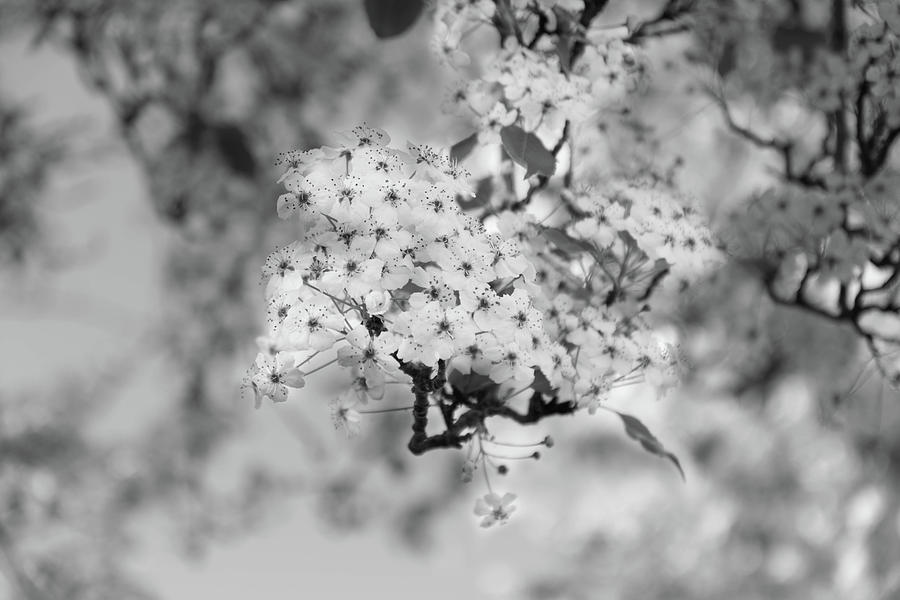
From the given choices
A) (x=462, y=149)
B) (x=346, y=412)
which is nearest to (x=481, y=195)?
(x=462, y=149)

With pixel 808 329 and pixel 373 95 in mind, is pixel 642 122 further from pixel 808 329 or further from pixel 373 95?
pixel 373 95

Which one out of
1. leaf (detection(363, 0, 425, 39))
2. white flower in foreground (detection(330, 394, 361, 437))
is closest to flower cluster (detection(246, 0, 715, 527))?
white flower in foreground (detection(330, 394, 361, 437))

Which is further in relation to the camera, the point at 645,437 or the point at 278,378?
the point at 645,437

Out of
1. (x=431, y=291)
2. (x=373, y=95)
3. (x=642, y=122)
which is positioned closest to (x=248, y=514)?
(x=373, y=95)

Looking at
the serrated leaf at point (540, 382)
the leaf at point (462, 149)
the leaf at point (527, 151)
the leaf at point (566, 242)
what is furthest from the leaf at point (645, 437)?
the leaf at point (462, 149)

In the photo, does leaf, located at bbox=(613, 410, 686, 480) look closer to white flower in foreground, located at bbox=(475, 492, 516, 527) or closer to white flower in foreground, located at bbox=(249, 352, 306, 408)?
white flower in foreground, located at bbox=(475, 492, 516, 527)

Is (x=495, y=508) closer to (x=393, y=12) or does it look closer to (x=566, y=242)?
(x=566, y=242)
